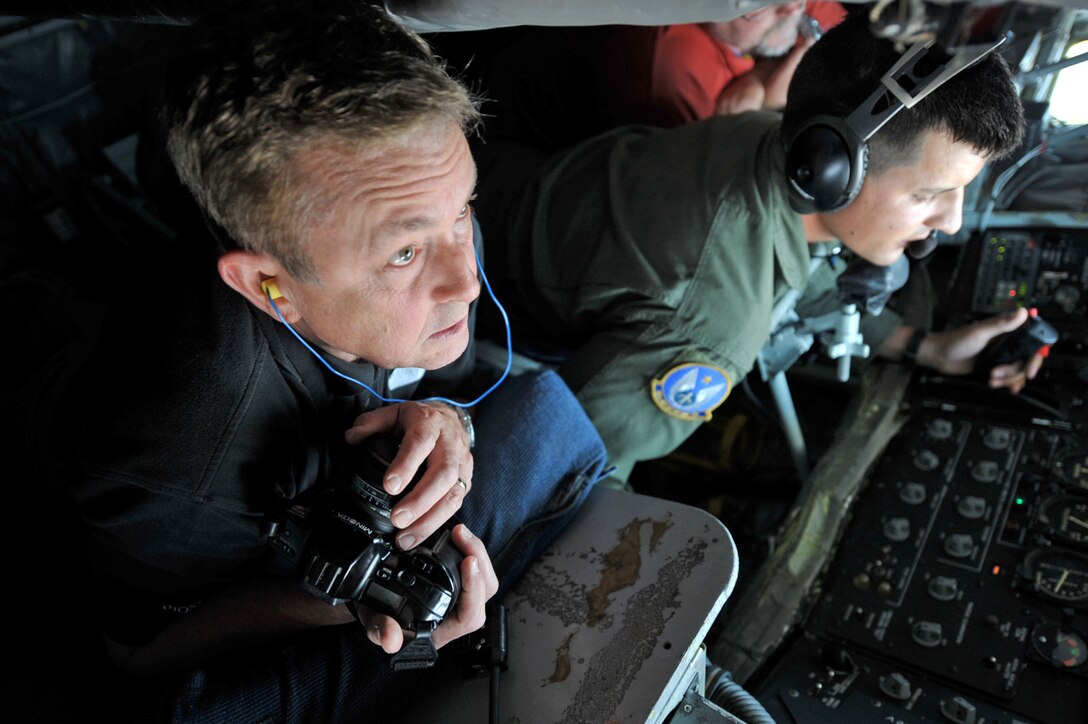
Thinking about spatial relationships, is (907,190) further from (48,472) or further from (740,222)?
(48,472)

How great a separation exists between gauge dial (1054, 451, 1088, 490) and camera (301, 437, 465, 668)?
1161 mm

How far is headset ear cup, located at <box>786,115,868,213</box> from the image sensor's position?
122cm

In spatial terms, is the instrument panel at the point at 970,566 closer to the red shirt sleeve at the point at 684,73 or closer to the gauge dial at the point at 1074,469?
the gauge dial at the point at 1074,469

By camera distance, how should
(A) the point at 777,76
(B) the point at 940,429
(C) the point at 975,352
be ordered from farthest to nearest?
(A) the point at 777,76 < (C) the point at 975,352 < (B) the point at 940,429

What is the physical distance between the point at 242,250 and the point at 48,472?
682 mm

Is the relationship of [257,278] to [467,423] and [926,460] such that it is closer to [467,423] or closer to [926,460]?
[467,423]

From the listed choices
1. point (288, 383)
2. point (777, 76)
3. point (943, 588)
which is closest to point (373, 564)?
point (288, 383)

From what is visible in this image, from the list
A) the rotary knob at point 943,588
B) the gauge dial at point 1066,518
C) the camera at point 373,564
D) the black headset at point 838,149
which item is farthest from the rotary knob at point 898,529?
the camera at point 373,564

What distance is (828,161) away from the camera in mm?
1228

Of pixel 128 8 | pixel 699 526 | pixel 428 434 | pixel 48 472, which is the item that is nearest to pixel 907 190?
pixel 699 526

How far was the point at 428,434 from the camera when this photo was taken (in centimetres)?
96

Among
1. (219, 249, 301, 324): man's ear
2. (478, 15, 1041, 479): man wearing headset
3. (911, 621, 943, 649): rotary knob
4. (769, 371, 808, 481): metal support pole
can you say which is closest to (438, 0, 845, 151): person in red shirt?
(478, 15, 1041, 479): man wearing headset

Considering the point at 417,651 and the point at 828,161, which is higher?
the point at 828,161

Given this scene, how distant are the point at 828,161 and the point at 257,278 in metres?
0.86
